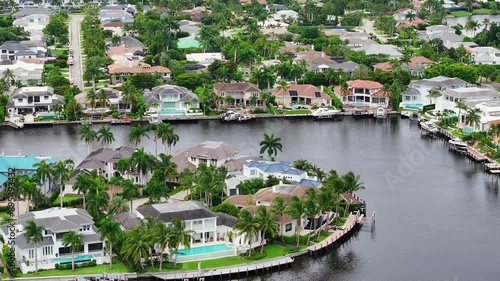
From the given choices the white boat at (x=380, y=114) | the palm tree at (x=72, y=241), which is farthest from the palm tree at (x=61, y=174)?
the white boat at (x=380, y=114)

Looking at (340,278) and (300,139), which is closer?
(340,278)

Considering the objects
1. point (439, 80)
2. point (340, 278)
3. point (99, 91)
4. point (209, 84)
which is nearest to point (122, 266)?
point (340, 278)

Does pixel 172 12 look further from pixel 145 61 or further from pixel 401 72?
pixel 401 72

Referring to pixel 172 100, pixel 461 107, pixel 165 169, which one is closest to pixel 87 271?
pixel 165 169

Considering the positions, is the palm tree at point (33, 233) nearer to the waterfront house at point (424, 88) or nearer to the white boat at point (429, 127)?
the white boat at point (429, 127)

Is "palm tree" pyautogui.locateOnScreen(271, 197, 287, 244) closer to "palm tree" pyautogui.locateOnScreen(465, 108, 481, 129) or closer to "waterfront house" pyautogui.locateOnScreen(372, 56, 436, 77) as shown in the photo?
"palm tree" pyautogui.locateOnScreen(465, 108, 481, 129)

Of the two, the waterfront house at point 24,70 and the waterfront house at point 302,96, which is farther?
the waterfront house at point 24,70
